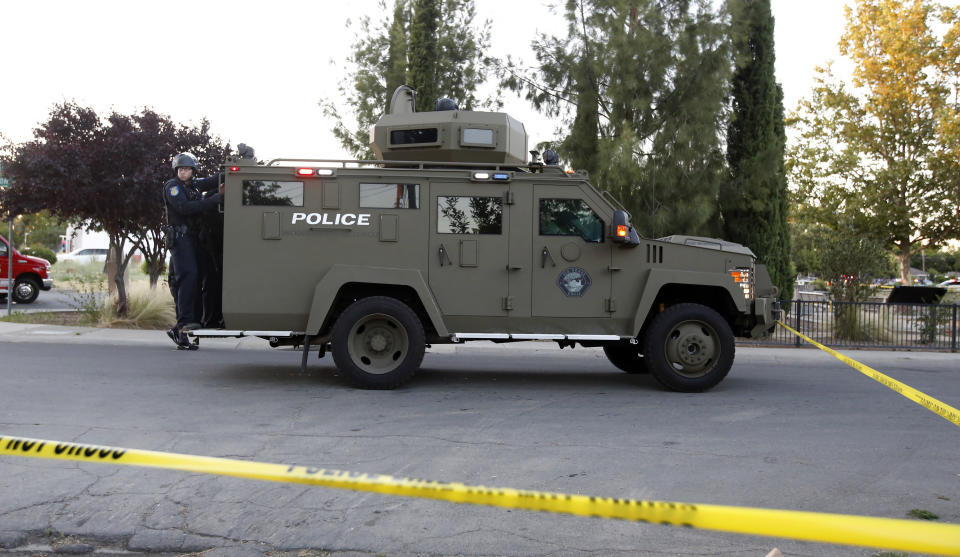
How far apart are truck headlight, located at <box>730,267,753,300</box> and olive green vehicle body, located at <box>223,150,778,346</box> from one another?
0.06 metres

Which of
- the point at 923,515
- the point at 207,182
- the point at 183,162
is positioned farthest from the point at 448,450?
the point at 183,162

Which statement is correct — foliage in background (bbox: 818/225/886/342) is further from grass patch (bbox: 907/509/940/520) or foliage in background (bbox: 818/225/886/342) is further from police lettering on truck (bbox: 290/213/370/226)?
grass patch (bbox: 907/509/940/520)

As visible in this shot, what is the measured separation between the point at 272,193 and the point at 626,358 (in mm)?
4794

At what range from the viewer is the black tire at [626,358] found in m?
9.68

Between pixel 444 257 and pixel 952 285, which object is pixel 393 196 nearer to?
pixel 444 257

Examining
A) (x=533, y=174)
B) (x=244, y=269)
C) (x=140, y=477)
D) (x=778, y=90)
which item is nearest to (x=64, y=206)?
(x=244, y=269)

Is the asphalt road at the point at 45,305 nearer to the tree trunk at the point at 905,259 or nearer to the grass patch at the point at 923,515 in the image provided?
the grass patch at the point at 923,515

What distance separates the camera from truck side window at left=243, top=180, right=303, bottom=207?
7.89m

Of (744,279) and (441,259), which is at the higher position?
(441,259)

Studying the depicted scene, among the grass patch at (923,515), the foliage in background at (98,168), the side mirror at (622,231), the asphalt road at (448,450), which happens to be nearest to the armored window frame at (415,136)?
the side mirror at (622,231)

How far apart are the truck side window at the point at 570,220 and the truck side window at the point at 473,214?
473mm

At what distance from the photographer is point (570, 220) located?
809cm

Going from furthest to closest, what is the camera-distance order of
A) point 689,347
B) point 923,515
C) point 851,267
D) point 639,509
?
point 851,267
point 689,347
point 923,515
point 639,509

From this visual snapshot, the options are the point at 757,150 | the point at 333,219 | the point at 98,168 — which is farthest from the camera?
the point at 757,150
